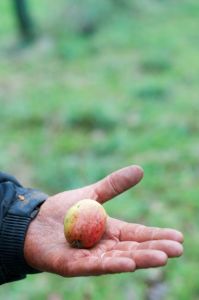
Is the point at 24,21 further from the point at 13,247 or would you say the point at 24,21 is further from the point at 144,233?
the point at 144,233

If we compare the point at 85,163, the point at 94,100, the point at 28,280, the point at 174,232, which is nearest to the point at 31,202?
the point at 174,232

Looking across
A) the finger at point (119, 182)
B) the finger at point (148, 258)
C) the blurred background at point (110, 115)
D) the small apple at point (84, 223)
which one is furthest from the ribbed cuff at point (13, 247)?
the blurred background at point (110, 115)

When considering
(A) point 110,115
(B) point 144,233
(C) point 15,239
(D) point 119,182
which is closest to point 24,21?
(A) point 110,115

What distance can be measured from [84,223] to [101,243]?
11 cm

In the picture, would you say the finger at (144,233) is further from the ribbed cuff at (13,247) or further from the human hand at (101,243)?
the ribbed cuff at (13,247)

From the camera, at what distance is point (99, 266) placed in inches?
72.0

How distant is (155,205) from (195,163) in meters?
0.75

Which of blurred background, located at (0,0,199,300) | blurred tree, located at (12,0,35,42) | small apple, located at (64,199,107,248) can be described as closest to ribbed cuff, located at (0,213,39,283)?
small apple, located at (64,199,107,248)

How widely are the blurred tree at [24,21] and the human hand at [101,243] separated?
7453 mm

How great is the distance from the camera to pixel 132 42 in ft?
27.9

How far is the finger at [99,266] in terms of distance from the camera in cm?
177

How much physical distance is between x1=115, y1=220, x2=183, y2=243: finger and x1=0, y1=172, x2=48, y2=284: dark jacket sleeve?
36cm

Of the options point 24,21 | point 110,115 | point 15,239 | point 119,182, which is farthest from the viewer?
point 24,21

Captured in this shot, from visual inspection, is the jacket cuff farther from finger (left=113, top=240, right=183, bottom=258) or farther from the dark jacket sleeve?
finger (left=113, top=240, right=183, bottom=258)
